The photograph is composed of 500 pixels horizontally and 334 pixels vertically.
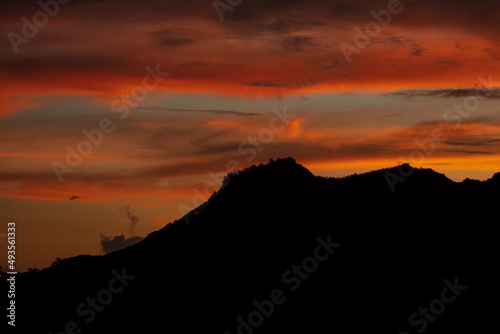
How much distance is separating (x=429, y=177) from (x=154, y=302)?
25326mm

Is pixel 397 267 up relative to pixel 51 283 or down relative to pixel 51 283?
up

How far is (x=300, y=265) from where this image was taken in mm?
41969

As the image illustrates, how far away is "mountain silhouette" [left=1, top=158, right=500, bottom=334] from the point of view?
123ft

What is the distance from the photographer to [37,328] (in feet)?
99.8

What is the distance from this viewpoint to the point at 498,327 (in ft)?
114

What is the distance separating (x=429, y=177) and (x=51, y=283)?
32169mm

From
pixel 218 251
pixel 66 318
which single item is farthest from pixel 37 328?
pixel 218 251

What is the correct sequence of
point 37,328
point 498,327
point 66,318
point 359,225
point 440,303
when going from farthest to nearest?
point 359,225 < point 66,318 < point 440,303 < point 498,327 < point 37,328

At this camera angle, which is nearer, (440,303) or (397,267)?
(440,303)

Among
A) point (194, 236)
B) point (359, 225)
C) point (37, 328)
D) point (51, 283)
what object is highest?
point (37, 328)

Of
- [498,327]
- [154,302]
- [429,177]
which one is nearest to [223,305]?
[154,302]

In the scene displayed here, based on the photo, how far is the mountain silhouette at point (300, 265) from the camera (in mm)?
37438

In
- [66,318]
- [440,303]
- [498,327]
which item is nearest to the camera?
[498,327]

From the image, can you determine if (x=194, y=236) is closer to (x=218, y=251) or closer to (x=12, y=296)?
(x=218, y=251)
